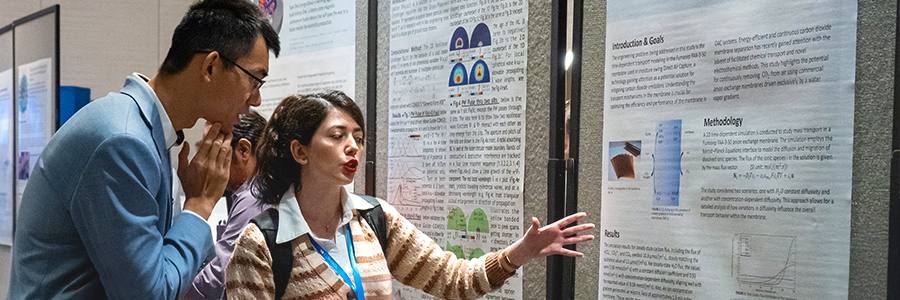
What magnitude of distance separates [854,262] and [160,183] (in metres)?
1.89

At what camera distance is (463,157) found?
280cm

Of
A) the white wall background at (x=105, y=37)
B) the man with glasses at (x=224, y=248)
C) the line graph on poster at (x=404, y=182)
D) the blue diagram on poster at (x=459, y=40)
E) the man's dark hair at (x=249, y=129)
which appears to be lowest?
the man with glasses at (x=224, y=248)

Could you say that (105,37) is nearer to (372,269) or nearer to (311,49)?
(311,49)

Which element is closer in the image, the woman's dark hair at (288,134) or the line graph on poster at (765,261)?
the line graph on poster at (765,261)

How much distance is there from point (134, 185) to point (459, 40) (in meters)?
1.60

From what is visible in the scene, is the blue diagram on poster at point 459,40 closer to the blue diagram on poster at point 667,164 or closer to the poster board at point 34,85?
the blue diagram on poster at point 667,164

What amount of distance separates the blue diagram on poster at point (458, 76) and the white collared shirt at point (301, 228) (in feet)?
2.56

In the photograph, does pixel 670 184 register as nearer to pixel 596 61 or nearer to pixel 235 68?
pixel 596 61

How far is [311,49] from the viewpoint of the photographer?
356 centimetres

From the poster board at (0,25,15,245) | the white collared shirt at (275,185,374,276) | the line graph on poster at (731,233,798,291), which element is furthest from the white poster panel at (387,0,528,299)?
the poster board at (0,25,15,245)

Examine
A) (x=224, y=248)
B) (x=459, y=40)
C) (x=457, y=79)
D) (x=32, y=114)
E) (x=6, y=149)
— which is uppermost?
(x=459, y=40)

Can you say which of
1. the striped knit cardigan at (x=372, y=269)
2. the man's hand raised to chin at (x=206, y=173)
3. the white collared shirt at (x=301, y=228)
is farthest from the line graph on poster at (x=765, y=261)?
the man's hand raised to chin at (x=206, y=173)

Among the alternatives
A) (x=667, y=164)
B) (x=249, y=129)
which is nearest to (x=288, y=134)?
(x=249, y=129)

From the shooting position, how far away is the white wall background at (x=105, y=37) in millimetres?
5133
